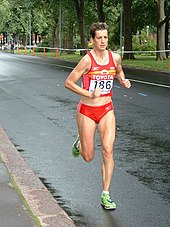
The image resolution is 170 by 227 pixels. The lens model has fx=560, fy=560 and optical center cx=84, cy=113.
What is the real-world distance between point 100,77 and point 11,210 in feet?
5.17

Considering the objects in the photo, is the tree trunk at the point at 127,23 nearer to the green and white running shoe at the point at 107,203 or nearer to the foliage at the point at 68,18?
the foliage at the point at 68,18

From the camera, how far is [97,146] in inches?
352

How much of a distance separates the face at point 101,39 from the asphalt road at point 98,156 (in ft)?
5.31

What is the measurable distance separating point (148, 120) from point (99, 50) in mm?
6295

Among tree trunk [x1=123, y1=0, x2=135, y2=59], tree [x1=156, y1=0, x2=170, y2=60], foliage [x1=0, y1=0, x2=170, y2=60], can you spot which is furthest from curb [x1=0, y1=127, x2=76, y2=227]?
foliage [x1=0, y1=0, x2=170, y2=60]

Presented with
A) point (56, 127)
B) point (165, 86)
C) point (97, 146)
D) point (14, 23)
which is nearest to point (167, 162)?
point (97, 146)

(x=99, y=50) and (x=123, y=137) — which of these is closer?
(x=99, y=50)

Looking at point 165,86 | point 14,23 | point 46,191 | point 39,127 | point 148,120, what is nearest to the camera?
point 46,191

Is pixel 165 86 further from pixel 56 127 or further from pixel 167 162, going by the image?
pixel 167 162

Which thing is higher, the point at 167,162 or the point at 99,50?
the point at 99,50

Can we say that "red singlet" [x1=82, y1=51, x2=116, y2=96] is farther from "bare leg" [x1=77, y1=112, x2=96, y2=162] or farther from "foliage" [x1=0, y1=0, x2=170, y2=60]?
"foliage" [x1=0, y1=0, x2=170, y2=60]

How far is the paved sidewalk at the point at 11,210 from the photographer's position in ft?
15.9

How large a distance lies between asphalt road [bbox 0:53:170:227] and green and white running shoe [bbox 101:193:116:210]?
6 centimetres

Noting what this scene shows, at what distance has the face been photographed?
18.2 feet
